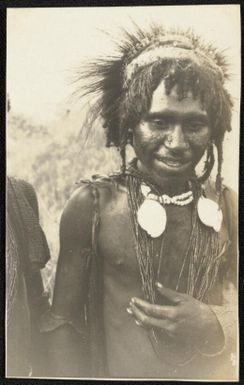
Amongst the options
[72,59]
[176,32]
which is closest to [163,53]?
[176,32]

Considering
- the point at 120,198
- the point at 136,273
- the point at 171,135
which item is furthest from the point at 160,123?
the point at 136,273

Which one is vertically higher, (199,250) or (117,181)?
(117,181)

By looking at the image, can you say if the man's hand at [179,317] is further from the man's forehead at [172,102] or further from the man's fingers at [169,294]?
the man's forehead at [172,102]

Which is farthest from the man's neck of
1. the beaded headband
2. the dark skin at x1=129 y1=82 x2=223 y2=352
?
the beaded headband

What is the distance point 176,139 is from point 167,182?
7 centimetres

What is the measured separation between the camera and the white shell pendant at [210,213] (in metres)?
0.93

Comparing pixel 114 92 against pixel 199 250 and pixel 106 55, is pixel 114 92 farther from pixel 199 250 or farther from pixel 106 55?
pixel 199 250

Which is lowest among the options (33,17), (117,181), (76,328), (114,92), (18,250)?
(76,328)

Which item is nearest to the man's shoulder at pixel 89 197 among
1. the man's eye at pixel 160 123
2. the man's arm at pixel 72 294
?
the man's arm at pixel 72 294

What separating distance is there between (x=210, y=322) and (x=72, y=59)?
0.48 meters

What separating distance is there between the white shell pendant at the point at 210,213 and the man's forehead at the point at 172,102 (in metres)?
0.15

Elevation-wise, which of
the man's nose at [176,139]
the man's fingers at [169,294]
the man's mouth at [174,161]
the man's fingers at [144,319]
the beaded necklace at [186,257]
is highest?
the man's nose at [176,139]

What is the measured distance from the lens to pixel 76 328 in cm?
93

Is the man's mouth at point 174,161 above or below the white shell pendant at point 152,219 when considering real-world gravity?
above
